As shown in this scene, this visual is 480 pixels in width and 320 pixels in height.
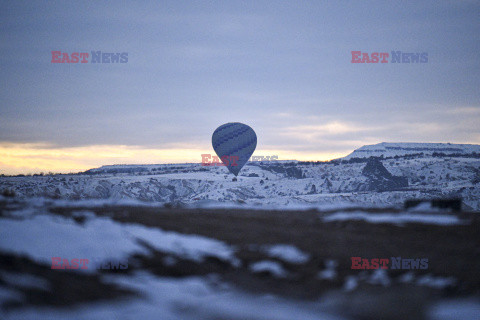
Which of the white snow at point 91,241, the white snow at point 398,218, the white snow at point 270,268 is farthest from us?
the white snow at point 398,218

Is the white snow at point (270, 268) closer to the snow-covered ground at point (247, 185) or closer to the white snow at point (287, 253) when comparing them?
the white snow at point (287, 253)

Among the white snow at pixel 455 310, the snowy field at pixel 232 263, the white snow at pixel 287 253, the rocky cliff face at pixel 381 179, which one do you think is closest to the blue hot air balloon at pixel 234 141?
the rocky cliff face at pixel 381 179

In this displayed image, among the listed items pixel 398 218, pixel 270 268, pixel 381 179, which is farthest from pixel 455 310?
pixel 381 179

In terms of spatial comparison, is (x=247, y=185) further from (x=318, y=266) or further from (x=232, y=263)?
(x=318, y=266)

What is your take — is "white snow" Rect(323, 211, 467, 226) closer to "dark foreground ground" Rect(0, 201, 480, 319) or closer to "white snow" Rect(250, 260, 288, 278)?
"dark foreground ground" Rect(0, 201, 480, 319)

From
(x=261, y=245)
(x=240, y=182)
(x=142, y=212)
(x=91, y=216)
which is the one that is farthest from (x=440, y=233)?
(x=240, y=182)

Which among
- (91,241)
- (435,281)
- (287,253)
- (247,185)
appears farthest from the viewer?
(247,185)
